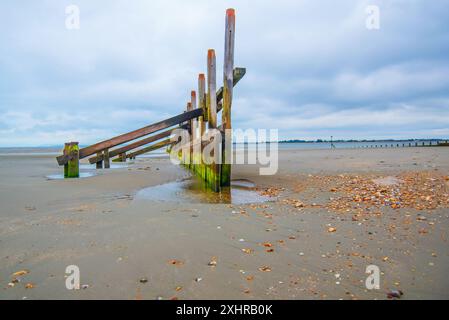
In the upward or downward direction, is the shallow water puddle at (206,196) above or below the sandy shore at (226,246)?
above

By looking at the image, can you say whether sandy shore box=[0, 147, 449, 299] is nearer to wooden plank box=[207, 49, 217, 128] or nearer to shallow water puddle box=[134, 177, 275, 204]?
shallow water puddle box=[134, 177, 275, 204]

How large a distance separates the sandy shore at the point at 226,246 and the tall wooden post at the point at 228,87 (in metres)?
1.84

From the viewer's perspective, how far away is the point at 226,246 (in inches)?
126

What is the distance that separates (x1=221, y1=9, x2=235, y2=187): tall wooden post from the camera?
712cm

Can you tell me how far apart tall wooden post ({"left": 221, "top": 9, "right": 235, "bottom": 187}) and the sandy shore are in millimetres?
1835

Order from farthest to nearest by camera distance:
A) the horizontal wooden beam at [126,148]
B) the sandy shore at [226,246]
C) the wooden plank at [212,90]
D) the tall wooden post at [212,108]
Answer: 1. the horizontal wooden beam at [126,148]
2. the wooden plank at [212,90]
3. the tall wooden post at [212,108]
4. the sandy shore at [226,246]

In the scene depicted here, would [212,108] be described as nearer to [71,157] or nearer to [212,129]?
[212,129]

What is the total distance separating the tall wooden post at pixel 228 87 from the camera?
280 inches

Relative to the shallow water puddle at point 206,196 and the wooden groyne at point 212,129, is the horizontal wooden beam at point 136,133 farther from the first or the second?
the shallow water puddle at point 206,196

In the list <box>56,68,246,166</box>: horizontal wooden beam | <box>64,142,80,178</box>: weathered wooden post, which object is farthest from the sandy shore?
<box>56,68,246,166</box>: horizontal wooden beam

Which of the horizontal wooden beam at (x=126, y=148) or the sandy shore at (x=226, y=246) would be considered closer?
the sandy shore at (x=226, y=246)

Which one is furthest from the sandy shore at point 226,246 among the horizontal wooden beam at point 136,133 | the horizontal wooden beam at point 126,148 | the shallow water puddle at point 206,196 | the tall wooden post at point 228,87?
the horizontal wooden beam at point 126,148

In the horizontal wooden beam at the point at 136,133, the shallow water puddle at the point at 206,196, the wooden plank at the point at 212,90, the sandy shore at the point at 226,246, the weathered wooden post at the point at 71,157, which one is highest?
the wooden plank at the point at 212,90
